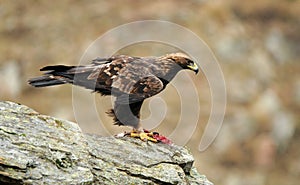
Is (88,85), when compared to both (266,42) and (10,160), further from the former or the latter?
(266,42)

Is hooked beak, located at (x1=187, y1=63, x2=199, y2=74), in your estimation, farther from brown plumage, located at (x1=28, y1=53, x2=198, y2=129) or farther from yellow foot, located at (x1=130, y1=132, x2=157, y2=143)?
yellow foot, located at (x1=130, y1=132, x2=157, y2=143)

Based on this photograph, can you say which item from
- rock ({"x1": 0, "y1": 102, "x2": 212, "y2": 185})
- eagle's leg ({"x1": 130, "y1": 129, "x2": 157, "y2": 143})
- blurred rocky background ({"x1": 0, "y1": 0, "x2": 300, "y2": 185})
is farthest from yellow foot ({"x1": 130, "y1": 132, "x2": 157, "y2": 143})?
blurred rocky background ({"x1": 0, "y1": 0, "x2": 300, "y2": 185})

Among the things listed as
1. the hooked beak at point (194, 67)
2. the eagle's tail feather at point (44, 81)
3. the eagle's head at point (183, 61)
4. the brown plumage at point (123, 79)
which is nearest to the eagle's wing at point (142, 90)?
the brown plumage at point (123, 79)

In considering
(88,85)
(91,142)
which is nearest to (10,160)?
(91,142)

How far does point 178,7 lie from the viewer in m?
46.9

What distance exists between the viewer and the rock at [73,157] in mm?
10000

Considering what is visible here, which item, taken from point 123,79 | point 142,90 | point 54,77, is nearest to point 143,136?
point 142,90

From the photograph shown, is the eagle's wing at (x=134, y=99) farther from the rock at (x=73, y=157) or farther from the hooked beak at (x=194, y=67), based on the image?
the hooked beak at (x=194, y=67)

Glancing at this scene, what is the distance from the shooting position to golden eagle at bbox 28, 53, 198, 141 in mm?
12461

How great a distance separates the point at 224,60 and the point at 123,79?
31.3 metres

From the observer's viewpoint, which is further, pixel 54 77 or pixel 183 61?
pixel 183 61

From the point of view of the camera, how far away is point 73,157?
422 inches

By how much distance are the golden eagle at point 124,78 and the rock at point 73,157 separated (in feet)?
2.13

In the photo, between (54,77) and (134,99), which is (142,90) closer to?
(134,99)
